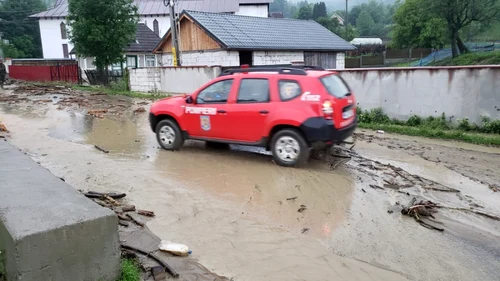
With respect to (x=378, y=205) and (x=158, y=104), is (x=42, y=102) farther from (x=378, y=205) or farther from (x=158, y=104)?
(x=378, y=205)

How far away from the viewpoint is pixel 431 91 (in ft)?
38.3

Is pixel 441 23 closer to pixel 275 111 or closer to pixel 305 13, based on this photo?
pixel 275 111

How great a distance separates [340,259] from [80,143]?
773 cm

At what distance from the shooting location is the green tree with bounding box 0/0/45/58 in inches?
2625

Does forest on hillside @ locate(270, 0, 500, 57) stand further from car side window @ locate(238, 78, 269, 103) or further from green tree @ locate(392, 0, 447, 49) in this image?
car side window @ locate(238, 78, 269, 103)

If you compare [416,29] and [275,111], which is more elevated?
[416,29]

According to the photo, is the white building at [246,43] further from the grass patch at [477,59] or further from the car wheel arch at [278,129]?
the car wheel arch at [278,129]

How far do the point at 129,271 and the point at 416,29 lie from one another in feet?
200

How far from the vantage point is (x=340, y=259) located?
4316 millimetres

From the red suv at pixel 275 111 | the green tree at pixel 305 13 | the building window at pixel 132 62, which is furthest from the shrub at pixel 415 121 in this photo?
the green tree at pixel 305 13

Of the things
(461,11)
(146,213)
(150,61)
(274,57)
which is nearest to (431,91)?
(146,213)

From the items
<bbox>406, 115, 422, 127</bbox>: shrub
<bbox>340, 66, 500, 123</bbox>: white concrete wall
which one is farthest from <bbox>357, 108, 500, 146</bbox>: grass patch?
<bbox>340, 66, 500, 123</bbox>: white concrete wall

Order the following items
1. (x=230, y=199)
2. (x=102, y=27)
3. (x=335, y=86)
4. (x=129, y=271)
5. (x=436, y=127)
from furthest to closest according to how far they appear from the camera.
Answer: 1. (x=102, y=27)
2. (x=436, y=127)
3. (x=335, y=86)
4. (x=230, y=199)
5. (x=129, y=271)

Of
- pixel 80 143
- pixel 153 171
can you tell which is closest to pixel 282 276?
pixel 153 171
